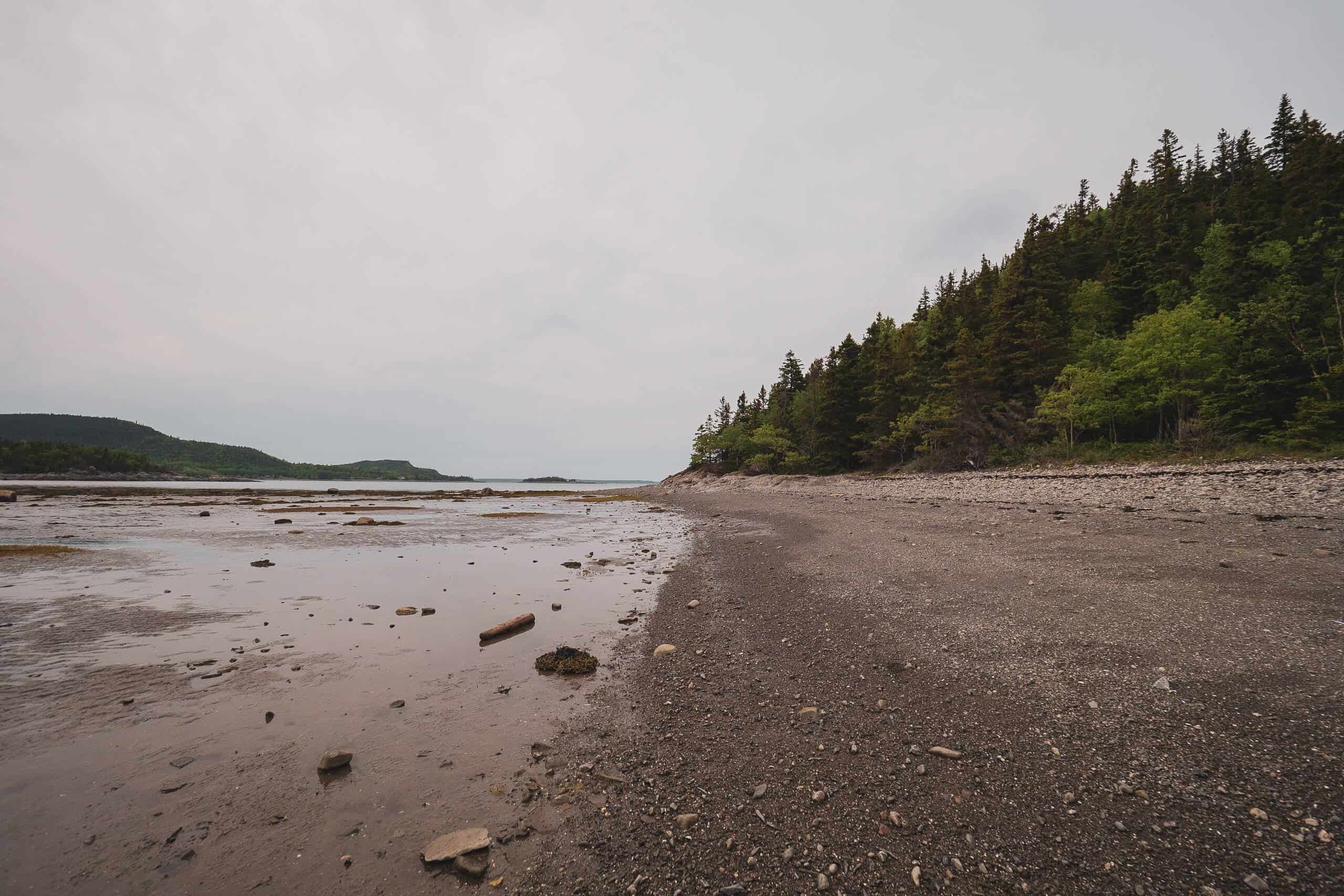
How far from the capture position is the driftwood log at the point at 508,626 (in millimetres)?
9633

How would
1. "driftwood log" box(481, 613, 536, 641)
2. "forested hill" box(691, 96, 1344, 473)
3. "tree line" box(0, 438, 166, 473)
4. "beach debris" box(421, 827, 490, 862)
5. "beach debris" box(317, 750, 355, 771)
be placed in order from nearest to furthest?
"beach debris" box(421, 827, 490, 862), "beach debris" box(317, 750, 355, 771), "driftwood log" box(481, 613, 536, 641), "forested hill" box(691, 96, 1344, 473), "tree line" box(0, 438, 166, 473)

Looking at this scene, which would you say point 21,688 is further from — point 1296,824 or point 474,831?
point 1296,824

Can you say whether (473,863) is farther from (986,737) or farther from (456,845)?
(986,737)

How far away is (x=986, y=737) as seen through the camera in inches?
202

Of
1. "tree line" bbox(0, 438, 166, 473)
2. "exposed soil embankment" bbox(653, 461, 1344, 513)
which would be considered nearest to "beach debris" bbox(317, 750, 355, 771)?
"exposed soil embankment" bbox(653, 461, 1344, 513)

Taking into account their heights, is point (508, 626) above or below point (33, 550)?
below

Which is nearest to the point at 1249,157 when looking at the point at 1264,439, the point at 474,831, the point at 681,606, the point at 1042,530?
the point at 1264,439

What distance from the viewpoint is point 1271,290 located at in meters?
34.7

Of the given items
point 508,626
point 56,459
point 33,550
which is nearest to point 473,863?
point 508,626

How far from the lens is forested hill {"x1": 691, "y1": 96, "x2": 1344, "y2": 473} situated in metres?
31.0

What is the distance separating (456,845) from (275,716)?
447cm

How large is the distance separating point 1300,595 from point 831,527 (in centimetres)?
1485

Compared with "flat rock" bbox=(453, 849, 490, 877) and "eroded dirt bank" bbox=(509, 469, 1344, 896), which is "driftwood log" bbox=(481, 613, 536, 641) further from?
"flat rock" bbox=(453, 849, 490, 877)

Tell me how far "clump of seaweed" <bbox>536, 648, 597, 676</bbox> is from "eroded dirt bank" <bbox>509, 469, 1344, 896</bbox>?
740mm
